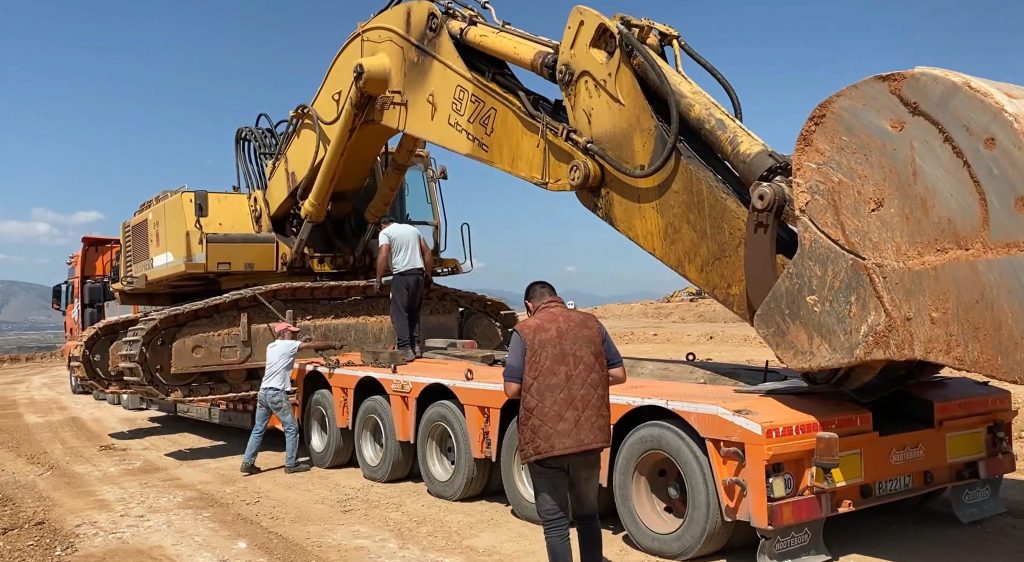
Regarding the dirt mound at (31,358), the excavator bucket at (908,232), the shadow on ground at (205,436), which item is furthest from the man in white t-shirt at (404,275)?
the dirt mound at (31,358)

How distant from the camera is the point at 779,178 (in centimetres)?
508

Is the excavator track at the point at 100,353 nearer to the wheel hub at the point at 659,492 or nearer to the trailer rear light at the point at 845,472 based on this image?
the wheel hub at the point at 659,492

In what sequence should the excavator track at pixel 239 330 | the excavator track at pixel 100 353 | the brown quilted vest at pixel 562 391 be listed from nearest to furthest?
1. the brown quilted vest at pixel 562 391
2. the excavator track at pixel 239 330
3. the excavator track at pixel 100 353

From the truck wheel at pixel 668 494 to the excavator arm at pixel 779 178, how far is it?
868 millimetres

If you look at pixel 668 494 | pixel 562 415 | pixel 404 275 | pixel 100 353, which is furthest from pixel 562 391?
pixel 100 353

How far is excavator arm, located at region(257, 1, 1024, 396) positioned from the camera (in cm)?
395

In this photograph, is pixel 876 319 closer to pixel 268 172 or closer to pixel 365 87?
pixel 365 87

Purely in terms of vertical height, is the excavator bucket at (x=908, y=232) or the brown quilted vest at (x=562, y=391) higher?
the excavator bucket at (x=908, y=232)

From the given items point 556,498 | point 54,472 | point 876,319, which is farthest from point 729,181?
point 54,472

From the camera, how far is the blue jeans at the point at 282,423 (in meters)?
9.07

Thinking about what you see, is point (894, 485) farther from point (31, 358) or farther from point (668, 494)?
point (31, 358)

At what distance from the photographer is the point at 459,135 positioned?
7.71 m

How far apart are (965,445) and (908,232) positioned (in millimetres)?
2311

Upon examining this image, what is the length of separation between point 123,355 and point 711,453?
743cm
